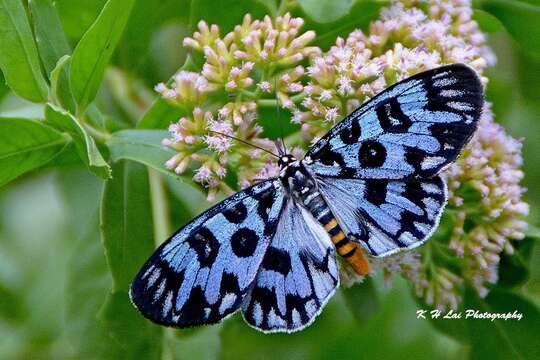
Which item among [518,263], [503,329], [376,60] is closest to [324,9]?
[376,60]

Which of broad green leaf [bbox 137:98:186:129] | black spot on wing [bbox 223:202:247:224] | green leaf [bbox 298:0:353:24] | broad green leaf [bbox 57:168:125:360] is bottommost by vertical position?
broad green leaf [bbox 57:168:125:360]

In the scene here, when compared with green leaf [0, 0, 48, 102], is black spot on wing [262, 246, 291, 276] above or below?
below

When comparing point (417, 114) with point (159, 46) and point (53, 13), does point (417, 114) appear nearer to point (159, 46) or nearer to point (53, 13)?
point (53, 13)

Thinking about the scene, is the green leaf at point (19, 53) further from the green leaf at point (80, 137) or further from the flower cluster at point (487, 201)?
the flower cluster at point (487, 201)

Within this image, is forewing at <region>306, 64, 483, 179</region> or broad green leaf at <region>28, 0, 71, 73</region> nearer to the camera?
forewing at <region>306, 64, 483, 179</region>

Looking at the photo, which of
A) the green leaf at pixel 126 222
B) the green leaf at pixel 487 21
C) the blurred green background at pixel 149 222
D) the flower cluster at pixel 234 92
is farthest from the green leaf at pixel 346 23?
the green leaf at pixel 126 222

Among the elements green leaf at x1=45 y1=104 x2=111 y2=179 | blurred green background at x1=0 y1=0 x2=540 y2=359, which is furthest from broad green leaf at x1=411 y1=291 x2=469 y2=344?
green leaf at x1=45 y1=104 x2=111 y2=179

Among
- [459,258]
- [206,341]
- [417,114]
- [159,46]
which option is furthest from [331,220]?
[159,46]

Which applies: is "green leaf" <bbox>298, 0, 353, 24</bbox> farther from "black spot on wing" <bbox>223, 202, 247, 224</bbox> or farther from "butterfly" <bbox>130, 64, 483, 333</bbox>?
"black spot on wing" <bbox>223, 202, 247, 224</bbox>
